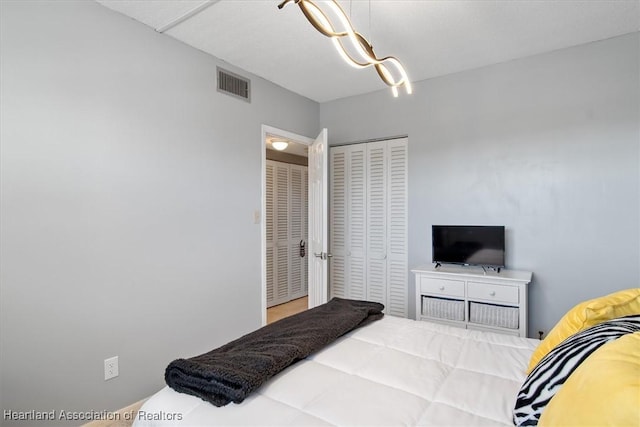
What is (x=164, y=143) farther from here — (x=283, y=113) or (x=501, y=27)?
(x=501, y=27)

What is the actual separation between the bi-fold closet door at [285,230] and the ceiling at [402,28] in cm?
205

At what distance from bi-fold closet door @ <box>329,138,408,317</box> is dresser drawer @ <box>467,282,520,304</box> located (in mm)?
795

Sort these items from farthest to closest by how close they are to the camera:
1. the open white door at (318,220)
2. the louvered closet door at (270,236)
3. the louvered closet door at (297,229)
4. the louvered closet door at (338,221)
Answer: the louvered closet door at (297,229)
the louvered closet door at (270,236)
the louvered closet door at (338,221)
the open white door at (318,220)

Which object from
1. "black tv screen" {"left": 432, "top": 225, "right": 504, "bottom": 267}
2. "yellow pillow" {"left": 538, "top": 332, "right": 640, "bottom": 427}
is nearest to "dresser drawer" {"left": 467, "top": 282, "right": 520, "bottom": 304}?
"black tv screen" {"left": 432, "top": 225, "right": 504, "bottom": 267}

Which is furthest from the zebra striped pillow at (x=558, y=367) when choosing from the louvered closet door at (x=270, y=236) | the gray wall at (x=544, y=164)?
the louvered closet door at (x=270, y=236)

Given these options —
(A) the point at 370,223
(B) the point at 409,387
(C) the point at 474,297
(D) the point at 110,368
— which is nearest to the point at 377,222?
(A) the point at 370,223

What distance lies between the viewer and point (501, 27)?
2.42 meters

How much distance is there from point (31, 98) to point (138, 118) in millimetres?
573

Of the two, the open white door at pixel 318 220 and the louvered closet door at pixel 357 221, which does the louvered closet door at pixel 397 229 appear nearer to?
the louvered closet door at pixel 357 221

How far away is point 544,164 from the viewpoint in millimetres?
2820

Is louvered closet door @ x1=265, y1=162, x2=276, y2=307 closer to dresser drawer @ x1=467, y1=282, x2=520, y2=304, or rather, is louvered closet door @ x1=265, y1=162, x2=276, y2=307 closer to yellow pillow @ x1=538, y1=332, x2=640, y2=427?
dresser drawer @ x1=467, y1=282, x2=520, y2=304

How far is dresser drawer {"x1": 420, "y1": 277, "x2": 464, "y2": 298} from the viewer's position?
285 centimetres

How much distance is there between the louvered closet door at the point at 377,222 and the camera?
3.64 metres

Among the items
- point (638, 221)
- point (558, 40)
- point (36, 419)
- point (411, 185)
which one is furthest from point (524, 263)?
point (36, 419)
